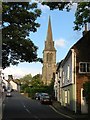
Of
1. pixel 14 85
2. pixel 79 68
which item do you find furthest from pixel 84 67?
pixel 14 85

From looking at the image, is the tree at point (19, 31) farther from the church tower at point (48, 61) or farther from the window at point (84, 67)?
the church tower at point (48, 61)

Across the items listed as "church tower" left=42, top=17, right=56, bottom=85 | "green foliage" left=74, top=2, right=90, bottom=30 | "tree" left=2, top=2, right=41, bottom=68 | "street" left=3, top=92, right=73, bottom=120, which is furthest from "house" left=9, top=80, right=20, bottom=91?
"green foliage" left=74, top=2, right=90, bottom=30

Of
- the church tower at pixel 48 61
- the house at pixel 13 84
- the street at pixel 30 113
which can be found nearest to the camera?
the street at pixel 30 113

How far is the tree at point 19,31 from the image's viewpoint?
110 ft

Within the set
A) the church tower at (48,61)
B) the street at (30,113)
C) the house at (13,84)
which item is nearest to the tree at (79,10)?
the street at (30,113)

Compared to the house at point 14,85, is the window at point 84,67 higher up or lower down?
lower down

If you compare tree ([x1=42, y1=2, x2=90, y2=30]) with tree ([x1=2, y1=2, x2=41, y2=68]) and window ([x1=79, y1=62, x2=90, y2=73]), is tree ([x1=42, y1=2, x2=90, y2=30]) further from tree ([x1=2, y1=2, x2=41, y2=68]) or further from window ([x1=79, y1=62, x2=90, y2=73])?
window ([x1=79, y1=62, x2=90, y2=73])

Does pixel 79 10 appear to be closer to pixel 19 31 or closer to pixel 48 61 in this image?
pixel 19 31

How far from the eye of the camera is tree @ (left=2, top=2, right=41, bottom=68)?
33.6m

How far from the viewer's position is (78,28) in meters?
31.3

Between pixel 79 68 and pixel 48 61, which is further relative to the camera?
pixel 48 61

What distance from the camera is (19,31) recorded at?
113 ft

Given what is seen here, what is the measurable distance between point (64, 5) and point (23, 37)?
8.53 metres

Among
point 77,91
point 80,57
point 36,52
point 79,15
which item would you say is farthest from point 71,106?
point 79,15
